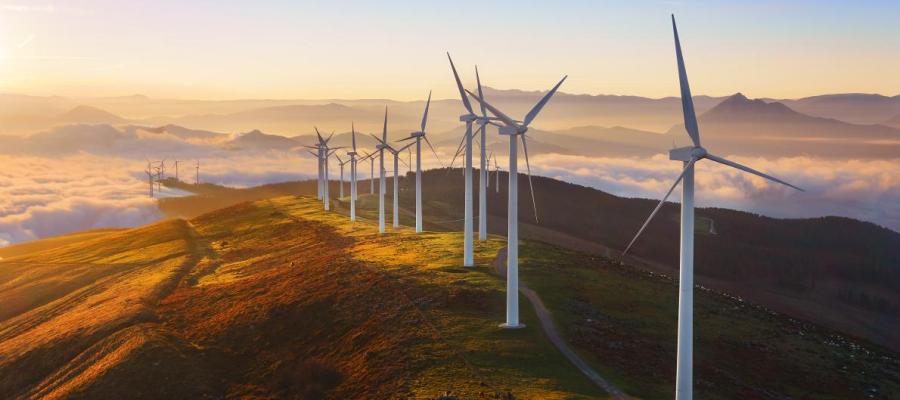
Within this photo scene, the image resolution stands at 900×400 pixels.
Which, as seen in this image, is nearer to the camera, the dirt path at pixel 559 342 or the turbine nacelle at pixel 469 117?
the dirt path at pixel 559 342

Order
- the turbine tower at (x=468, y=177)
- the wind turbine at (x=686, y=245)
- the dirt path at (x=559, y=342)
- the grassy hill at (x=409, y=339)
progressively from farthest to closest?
the turbine tower at (x=468, y=177)
the grassy hill at (x=409, y=339)
the dirt path at (x=559, y=342)
the wind turbine at (x=686, y=245)

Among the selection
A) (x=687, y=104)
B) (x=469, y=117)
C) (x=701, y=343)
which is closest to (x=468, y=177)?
(x=469, y=117)

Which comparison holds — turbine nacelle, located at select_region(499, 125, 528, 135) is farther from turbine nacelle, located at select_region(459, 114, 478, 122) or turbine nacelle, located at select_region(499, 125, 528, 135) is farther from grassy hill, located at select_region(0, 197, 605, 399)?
turbine nacelle, located at select_region(459, 114, 478, 122)

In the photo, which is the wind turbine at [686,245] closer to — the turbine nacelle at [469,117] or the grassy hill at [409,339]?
the grassy hill at [409,339]

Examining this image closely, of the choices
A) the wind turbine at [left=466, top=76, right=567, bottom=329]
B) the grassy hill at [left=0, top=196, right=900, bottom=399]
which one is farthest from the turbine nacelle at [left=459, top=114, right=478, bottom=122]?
the wind turbine at [left=466, top=76, right=567, bottom=329]

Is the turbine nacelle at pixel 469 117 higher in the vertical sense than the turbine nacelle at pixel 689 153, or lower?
higher

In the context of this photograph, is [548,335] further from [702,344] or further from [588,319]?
[702,344]

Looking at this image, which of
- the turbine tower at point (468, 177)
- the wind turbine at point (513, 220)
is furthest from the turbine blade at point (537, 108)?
the turbine tower at point (468, 177)
